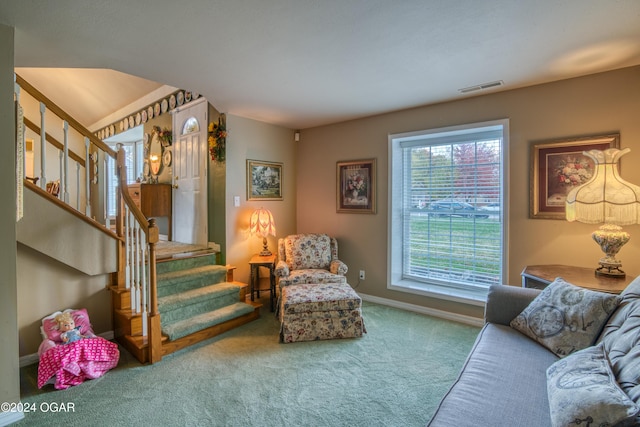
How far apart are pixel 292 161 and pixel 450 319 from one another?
297 centimetres

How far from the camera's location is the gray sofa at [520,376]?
1.10m

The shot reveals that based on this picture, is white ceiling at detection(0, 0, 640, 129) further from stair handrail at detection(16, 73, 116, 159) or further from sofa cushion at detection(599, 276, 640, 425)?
sofa cushion at detection(599, 276, 640, 425)

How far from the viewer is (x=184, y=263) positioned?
3.38m

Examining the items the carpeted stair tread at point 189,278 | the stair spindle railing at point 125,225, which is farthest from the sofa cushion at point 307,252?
the stair spindle railing at point 125,225

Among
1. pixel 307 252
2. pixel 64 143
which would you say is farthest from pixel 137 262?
pixel 307 252

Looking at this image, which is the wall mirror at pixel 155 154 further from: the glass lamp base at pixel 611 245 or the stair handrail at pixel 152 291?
the glass lamp base at pixel 611 245

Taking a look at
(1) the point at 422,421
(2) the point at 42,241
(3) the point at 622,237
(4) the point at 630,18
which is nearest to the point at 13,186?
(2) the point at 42,241

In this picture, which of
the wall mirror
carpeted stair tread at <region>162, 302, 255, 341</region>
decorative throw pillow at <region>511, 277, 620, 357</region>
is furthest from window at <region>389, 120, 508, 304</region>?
the wall mirror

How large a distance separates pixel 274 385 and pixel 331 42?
2.43 meters

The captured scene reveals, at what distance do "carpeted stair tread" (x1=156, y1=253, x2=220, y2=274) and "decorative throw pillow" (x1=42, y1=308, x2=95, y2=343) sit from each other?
2.52 feet

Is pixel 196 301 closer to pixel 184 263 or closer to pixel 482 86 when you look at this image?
pixel 184 263

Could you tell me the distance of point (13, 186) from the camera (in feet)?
5.91

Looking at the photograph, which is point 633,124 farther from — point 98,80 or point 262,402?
point 98,80

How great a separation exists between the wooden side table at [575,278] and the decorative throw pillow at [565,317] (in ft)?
1.04
